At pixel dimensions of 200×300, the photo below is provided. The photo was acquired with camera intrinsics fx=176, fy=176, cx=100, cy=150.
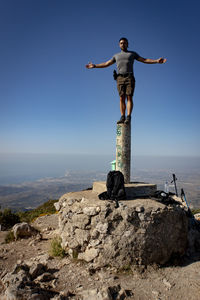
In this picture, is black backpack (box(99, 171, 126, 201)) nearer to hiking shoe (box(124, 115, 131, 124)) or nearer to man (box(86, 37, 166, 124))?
hiking shoe (box(124, 115, 131, 124))

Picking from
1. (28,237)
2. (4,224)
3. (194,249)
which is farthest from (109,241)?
(4,224)

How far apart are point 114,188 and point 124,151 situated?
1.75 metres

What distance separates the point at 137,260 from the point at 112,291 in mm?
1246

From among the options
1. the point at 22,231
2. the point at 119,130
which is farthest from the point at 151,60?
the point at 22,231

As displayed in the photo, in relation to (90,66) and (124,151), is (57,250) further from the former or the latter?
(90,66)

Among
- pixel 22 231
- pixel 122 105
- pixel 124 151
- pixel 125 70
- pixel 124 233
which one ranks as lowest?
pixel 22 231

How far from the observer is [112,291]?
12.9ft

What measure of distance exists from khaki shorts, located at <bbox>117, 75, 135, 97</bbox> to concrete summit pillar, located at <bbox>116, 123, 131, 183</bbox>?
131cm

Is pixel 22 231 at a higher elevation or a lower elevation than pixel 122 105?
lower

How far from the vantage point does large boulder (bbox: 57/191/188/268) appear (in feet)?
16.0

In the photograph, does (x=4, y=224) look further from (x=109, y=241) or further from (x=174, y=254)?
(x=174, y=254)

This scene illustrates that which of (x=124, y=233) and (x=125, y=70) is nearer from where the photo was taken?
(x=124, y=233)

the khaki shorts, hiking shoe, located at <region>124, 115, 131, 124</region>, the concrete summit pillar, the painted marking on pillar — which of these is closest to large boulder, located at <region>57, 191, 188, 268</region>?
the concrete summit pillar

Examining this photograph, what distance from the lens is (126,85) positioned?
6.93m
